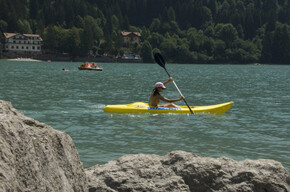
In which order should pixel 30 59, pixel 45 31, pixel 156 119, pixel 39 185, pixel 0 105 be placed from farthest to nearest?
1. pixel 45 31
2. pixel 30 59
3. pixel 156 119
4. pixel 0 105
5. pixel 39 185

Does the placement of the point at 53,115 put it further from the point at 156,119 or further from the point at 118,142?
the point at 118,142

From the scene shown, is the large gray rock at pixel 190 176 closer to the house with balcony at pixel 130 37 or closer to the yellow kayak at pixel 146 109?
the yellow kayak at pixel 146 109

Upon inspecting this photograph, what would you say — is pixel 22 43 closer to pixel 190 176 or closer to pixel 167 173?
pixel 167 173

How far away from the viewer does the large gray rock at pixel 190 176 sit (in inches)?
200

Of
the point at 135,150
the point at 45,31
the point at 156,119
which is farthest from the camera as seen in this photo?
the point at 45,31

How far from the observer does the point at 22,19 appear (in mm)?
169000

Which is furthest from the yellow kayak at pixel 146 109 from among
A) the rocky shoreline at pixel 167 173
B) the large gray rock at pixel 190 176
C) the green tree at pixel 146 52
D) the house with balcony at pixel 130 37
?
the house with balcony at pixel 130 37

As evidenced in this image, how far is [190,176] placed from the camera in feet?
16.9

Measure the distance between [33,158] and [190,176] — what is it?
2081mm

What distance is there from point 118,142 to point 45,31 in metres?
156

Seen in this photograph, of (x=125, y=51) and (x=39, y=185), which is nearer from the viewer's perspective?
(x=39, y=185)

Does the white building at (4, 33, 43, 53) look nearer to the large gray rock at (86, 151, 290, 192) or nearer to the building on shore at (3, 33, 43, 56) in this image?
the building on shore at (3, 33, 43, 56)

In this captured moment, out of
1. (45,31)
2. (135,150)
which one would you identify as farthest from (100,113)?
(45,31)

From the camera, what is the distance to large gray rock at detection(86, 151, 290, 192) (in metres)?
5.07
